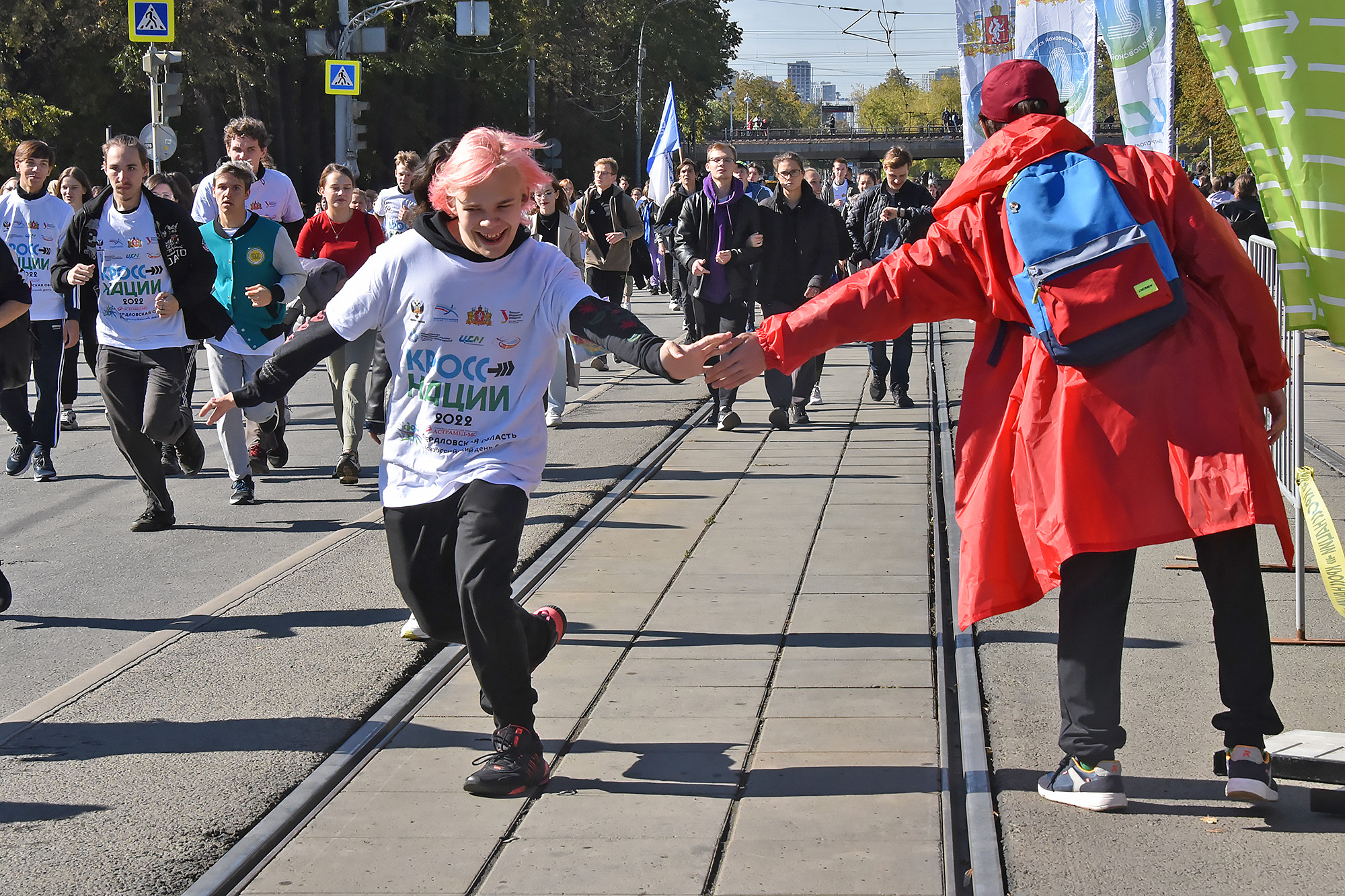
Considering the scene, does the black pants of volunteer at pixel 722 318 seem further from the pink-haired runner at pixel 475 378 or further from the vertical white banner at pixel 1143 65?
the pink-haired runner at pixel 475 378

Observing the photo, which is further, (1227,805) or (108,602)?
(108,602)

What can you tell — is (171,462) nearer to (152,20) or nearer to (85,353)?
(85,353)

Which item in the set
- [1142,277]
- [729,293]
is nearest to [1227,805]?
[1142,277]

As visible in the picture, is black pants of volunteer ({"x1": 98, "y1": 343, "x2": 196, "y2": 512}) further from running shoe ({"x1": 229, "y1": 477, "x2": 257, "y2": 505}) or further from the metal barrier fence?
the metal barrier fence

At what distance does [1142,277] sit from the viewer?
12.1 ft

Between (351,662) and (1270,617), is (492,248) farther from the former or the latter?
(1270,617)

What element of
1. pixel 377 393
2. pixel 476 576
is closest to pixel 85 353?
pixel 377 393

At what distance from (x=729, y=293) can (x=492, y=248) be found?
7146 millimetres

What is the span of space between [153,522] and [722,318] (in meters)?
4.91

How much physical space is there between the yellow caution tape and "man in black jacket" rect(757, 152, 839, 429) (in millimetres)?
6849

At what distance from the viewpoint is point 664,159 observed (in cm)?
2189

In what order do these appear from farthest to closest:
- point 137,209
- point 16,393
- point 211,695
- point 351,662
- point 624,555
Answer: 1. point 16,393
2. point 137,209
3. point 624,555
4. point 351,662
5. point 211,695

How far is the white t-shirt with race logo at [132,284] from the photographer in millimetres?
7910

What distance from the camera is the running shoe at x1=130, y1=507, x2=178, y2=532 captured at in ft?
26.2
